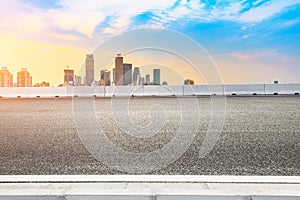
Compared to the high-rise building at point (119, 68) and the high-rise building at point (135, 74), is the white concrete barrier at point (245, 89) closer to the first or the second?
the high-rise building at point (119, 68)

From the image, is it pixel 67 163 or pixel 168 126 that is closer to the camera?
pixel 67 163

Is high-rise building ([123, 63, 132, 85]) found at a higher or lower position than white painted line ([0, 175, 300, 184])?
higher

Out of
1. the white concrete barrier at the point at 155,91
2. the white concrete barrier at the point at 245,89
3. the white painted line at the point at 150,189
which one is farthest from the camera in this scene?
the white concrete barrier at the point at 245,89

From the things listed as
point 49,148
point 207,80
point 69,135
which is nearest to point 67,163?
point 49,148

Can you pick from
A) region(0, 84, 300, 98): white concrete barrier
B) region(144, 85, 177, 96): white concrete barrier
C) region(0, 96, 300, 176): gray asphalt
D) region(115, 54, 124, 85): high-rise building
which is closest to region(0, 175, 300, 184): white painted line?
region(0, 96, 300, 176): gray asphalt

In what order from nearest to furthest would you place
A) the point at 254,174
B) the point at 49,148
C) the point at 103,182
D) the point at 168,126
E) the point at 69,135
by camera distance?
the point at 103,182
the point at 254,174
the point at 49,148
the point at 69,135
the point at 168,126

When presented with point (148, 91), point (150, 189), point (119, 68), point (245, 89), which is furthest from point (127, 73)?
point (245, 89)

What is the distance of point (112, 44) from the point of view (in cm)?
473

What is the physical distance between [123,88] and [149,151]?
23.0m

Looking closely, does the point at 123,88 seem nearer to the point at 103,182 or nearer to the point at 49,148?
the point at 49,148

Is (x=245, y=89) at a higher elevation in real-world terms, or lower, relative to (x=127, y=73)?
lower

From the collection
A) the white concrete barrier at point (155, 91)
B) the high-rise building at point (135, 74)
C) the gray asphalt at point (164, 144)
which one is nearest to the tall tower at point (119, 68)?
the high-rise building at point (135, 74)

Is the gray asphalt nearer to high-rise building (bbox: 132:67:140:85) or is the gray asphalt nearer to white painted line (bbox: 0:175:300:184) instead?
white painted line (bbox: 0:175:300:184)

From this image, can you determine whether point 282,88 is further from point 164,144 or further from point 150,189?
point 150,189
